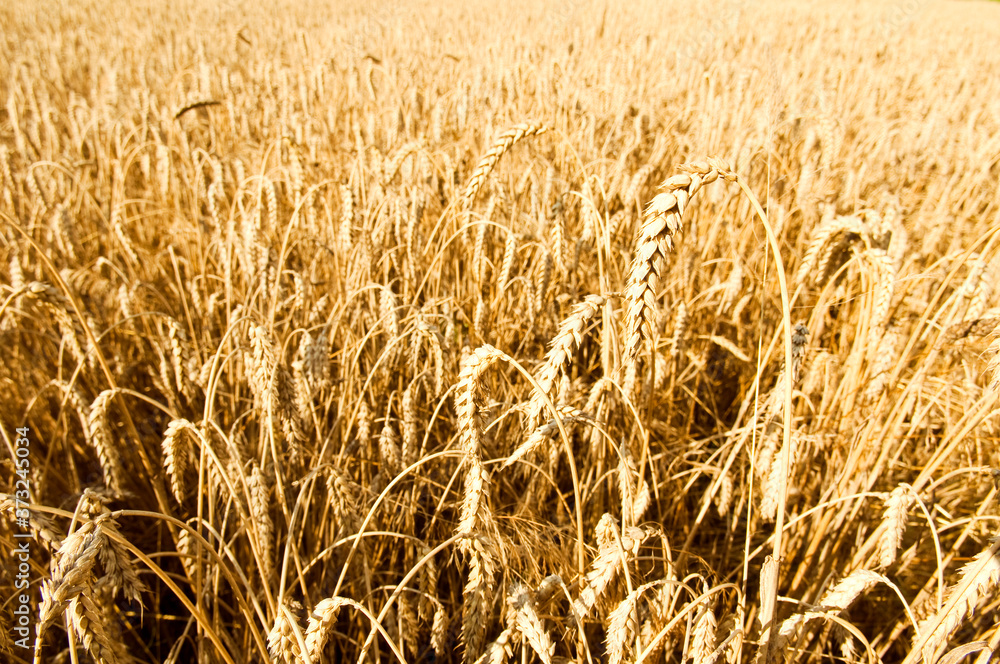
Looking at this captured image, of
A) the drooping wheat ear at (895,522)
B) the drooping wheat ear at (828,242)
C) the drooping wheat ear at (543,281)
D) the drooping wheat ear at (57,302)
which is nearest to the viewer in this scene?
the drooping wheat ear at (895,522)

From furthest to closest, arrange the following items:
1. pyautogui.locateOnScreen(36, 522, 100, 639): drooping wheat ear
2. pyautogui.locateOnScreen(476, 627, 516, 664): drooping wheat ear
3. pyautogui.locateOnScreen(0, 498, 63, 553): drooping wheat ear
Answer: pyautogui.locateOnScreen(476, 627, 516, 664): drooping wheat ear < pyautogui.locateOnScreen(0, 498, 63, 553): drooping wheat ear < pyautogui.locateOnScreen(36, 522, 100, 639): drooping wheat ear

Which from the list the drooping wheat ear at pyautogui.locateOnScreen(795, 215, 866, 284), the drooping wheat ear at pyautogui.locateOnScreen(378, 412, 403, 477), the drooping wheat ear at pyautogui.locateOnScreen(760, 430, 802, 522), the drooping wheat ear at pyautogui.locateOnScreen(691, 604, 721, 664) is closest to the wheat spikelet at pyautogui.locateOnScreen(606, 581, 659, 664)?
the drooping wheat ear at pyautogui.locateOnScreen(691, 604, 721, 664)

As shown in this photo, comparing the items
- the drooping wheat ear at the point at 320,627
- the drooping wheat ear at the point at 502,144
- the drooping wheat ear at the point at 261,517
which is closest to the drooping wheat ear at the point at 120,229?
the drooping wheat ear at the point at 261,517

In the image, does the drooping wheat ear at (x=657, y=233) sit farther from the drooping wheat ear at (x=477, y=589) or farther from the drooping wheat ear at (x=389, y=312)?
the drooping wheat ear at (x=389, y=312)

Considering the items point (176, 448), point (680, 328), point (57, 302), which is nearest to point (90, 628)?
point (176, 448)

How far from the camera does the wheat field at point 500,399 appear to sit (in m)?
0.89

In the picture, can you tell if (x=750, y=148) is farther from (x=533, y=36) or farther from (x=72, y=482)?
(x=533, y=36)

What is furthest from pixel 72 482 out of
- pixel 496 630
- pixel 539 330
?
pixel 539 330

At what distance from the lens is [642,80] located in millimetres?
3824

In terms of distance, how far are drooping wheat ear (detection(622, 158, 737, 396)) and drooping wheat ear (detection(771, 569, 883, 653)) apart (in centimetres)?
54

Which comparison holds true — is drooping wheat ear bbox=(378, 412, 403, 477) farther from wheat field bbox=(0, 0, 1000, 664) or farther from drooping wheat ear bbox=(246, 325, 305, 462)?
drooping wheat ear bbox=(246, 325, 305, 462)

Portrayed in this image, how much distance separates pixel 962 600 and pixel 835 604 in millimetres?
163

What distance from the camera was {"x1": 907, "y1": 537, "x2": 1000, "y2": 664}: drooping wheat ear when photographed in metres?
0.77

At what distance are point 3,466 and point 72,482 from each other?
0.58 ft
